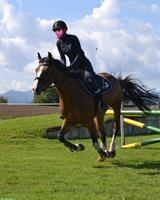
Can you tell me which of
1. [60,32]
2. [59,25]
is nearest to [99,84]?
[60,32]

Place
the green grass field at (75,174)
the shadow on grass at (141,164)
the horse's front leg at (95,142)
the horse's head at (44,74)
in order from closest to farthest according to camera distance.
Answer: the green grass field at (75,174), the horse's head at (44,74), the shadow on grass at (141,164), the horse's front leg at (95,142)

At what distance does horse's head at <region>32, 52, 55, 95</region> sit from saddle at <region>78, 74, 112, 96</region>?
852 mm

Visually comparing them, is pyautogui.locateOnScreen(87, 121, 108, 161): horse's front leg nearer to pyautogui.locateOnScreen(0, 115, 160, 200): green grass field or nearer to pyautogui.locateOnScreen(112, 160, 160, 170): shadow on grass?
pyautogui.locateOnScreen(0, 115, 160, 200): green grass field

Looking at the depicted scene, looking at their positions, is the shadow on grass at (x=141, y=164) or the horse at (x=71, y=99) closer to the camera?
the horse at (x=71, y=99)

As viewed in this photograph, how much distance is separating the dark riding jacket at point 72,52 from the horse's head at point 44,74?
2.29 ft

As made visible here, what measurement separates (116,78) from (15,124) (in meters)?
6.82

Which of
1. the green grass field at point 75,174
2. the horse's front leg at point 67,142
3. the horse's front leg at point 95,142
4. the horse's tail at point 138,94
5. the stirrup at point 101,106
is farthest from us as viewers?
the horse's tail at point 138,94

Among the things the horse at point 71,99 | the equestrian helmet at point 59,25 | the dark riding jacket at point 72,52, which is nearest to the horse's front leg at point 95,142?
the horse at point 71,99

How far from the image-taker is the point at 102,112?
10898 mm

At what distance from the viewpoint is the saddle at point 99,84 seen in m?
9.91

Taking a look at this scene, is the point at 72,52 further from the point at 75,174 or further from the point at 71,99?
the point at 75,174

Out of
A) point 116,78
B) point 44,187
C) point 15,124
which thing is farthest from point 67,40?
point 15,124

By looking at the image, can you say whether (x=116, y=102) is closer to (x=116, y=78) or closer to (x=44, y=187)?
(x=116, y=78)

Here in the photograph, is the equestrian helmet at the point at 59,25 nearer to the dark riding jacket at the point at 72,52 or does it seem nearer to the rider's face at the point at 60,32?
the rider's face at the point at 60,32
